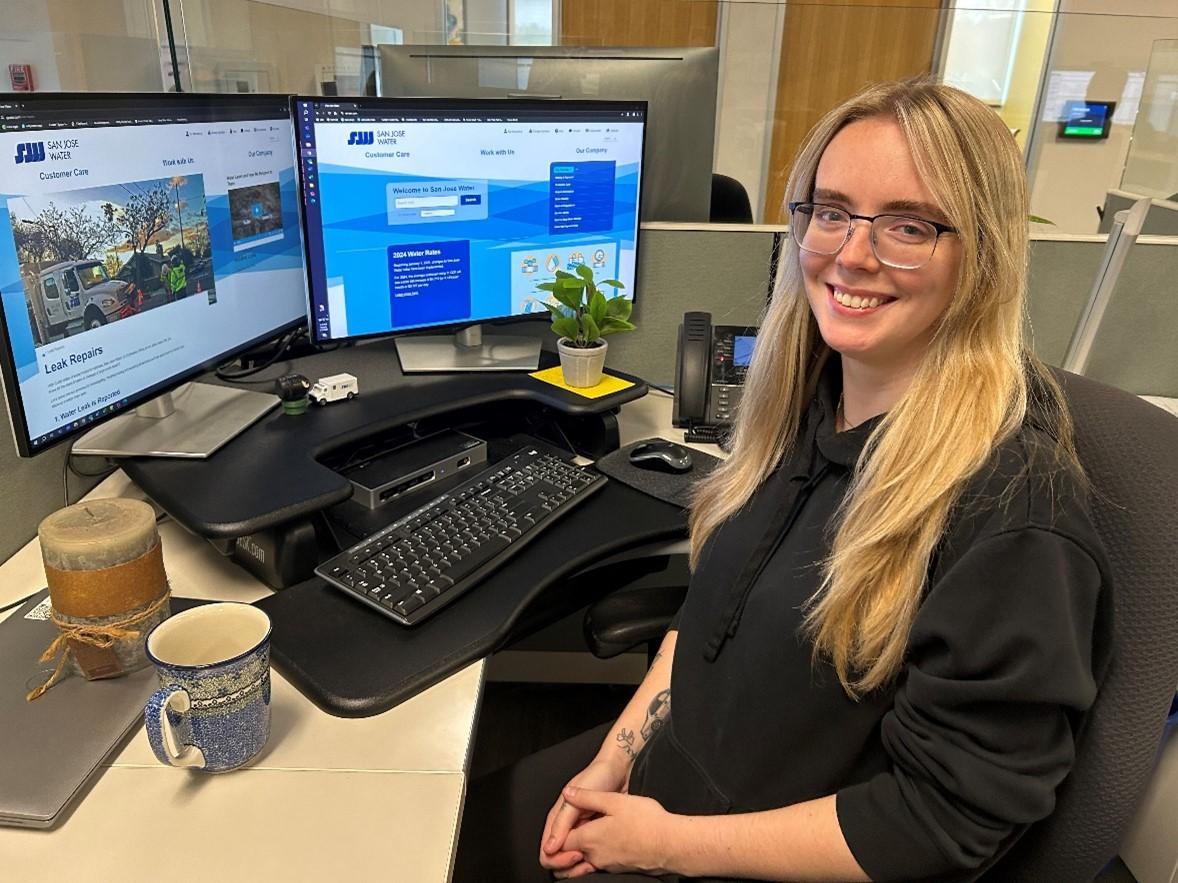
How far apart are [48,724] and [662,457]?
2.73 ft

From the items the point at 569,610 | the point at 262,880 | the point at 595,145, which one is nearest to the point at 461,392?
the point at 569,610

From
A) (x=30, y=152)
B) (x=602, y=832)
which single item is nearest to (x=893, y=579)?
(x=602, y=832)

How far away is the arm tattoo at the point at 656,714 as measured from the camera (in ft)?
3.30

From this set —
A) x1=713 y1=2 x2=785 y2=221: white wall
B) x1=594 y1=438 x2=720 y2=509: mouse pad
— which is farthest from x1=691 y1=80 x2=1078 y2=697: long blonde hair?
x1=713 y1=2 x2=785 y2=221: white wall

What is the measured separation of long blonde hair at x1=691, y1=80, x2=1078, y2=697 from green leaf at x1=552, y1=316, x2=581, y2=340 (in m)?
0.71

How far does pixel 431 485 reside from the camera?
1253mm

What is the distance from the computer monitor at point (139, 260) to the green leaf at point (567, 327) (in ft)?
1.38

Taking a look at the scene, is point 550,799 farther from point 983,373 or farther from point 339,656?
point 983,373

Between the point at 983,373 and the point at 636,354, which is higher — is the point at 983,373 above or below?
above

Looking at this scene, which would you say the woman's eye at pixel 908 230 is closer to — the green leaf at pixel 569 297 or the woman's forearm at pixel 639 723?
the woman's forearm at pixel 639 723

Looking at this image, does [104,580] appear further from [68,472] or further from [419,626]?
[68,472]

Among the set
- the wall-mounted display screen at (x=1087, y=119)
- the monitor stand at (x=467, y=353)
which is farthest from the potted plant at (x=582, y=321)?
the wall-mounted display screen at (x=1087, y=119)

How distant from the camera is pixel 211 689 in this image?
27.3 inches

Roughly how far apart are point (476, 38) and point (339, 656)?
2.75 meters
